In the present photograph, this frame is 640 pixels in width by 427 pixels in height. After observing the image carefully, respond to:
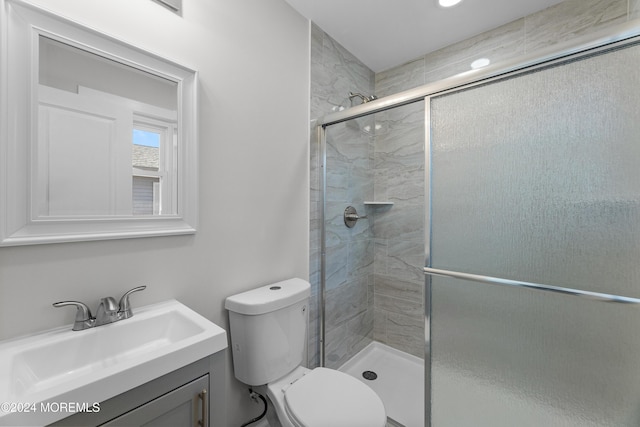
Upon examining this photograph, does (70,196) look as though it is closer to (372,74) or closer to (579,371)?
(579,371)

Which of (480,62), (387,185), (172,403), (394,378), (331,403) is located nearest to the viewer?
(172,403)

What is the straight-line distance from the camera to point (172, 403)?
0.75 metres

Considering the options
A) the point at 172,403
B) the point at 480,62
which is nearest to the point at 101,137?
the point at 172,403

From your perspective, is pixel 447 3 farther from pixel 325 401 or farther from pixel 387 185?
pixel 325 401

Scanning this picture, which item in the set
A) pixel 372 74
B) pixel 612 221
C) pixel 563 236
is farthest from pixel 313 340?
pixel 372 74

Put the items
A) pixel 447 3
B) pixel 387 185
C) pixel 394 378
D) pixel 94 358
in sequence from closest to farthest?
1. pixel 94 358
2. pixel 447 3
3. pixel 394 378
4. pixel 387 185

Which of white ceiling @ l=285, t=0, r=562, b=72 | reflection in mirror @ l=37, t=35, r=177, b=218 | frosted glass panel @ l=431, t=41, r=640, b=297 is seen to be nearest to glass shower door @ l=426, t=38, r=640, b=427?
frosted glass panel @ l=431, t=41, r=640, b=297

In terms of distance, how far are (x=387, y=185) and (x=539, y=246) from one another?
1392 millimetres

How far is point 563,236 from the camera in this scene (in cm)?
100

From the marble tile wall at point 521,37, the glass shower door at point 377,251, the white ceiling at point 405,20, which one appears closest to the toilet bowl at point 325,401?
the glass shower door at point 377,251

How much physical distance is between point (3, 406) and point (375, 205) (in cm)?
222

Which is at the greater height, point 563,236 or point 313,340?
point 563,236

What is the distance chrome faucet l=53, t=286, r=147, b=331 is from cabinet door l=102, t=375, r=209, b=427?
38 cm

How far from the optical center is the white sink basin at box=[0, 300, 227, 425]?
22.6 inches
